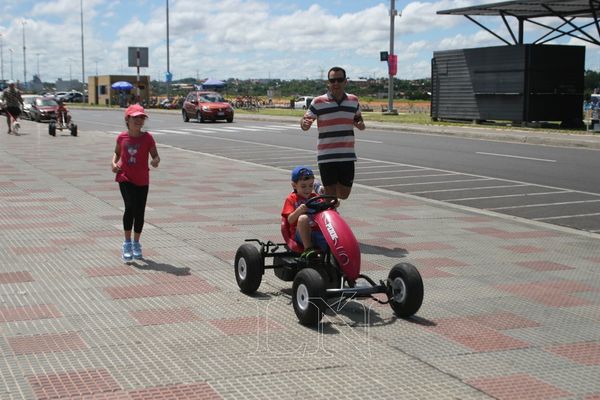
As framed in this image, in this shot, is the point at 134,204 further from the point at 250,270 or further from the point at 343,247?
the point at 343,247

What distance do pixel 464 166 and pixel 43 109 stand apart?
2639 centimetres

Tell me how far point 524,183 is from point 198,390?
11.3m

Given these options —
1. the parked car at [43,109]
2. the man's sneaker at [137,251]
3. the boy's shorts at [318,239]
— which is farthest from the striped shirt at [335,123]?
the parked car at [43,109]

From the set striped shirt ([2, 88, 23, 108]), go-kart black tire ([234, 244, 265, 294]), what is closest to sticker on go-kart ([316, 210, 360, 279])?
go-kart black tire ([234, 244, 265, 294])

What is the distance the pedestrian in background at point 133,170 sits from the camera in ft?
25.1

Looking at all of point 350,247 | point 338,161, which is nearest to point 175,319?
point 350,247

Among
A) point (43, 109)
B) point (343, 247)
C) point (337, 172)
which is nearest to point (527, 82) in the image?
point (43, 109)

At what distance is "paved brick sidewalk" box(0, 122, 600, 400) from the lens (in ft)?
14.6

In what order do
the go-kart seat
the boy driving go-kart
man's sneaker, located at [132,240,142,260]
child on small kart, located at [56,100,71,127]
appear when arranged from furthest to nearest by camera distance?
child on small kart, located at [56,100,71,127] → man's sneaker, located at [132,240,142,260] → the go-kart seat → the boy driving go-kart

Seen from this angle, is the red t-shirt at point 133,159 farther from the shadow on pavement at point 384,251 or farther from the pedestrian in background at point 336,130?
the shadow on pavement at point 384,251

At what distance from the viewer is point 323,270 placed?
19.6ft

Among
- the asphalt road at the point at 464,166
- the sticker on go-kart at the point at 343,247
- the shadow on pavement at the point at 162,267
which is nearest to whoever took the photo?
the sticker on go-kart at the point at 343,247

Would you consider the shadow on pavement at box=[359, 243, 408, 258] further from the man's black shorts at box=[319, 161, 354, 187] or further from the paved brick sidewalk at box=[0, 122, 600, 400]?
the man's black shorts at box=[319, 161, 354, 187]

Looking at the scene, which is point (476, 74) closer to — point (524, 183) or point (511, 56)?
point (511, 56)
